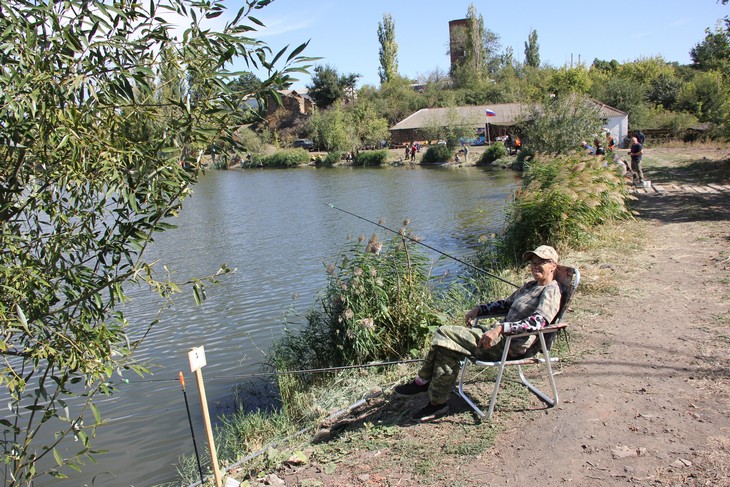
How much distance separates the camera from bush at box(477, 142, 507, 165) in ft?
143

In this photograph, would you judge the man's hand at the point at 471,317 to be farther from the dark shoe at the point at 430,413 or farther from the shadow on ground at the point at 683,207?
the shadow on ground at the point at 683,207

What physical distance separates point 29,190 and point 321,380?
4.19 m

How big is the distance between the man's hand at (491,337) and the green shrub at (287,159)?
5983 cm

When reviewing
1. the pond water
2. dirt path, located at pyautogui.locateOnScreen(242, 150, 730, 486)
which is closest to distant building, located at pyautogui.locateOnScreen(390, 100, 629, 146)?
the pond water

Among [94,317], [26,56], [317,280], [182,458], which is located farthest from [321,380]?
[317,280]

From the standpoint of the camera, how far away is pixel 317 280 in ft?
43.2

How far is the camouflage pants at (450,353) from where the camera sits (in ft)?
15.3

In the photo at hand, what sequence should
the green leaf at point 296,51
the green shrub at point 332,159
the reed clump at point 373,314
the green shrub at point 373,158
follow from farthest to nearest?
the green shrub at point 332,159 < the green shrub at point 373,158 < the reed clump at point 373,314 < the green leaf at point 296,51

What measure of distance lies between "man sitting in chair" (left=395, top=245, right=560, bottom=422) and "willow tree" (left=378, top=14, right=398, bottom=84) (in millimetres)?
103263

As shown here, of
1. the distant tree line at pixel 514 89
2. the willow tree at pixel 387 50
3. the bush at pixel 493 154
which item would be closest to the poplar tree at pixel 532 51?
the distant tree line at pixel 514 89

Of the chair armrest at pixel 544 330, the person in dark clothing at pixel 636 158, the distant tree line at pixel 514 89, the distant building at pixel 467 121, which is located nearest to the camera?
the chair armrest at pixel 544 330

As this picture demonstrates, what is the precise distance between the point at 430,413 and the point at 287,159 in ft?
198

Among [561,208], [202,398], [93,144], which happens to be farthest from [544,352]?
[561,208]

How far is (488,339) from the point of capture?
4445 mm
